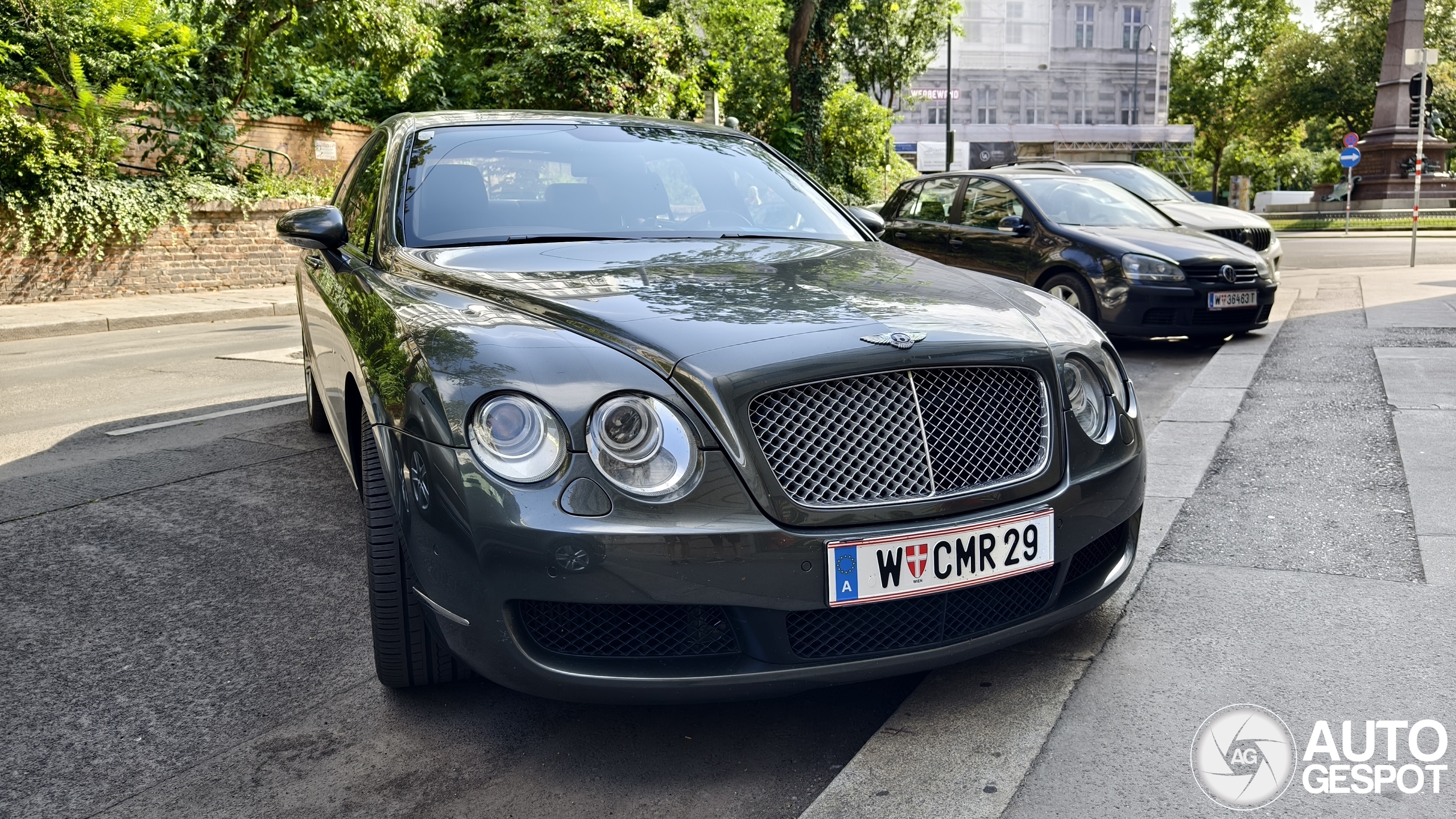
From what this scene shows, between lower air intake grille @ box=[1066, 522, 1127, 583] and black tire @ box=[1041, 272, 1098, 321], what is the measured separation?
612 centimetres

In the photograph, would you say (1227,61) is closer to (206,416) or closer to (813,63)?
(813,63)

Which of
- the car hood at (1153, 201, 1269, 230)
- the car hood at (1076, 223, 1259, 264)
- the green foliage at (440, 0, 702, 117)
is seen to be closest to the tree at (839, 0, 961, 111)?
the green foliage at (440, 0, 702, 117)

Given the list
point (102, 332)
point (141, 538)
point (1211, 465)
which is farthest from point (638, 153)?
point (102, 332)

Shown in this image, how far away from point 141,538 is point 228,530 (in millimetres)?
300

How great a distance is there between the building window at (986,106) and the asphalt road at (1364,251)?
140 feet

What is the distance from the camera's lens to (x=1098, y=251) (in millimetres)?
8859

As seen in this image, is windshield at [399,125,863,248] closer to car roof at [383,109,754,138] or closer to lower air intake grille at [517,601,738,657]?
car roof at [383,109,754,138]

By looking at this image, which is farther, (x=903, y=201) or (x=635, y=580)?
(x=903, y=201)

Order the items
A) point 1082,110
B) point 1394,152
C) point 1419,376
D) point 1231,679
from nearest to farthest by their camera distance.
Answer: point 1231,679 < point 1419,376 < point 1394,152 < point 1082,110

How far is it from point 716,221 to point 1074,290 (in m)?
5.91

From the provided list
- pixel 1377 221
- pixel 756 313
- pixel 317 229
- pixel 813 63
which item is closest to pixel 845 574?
pixel 756 313

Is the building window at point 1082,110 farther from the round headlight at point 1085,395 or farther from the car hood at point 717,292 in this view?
the round headlight at point 1085,395

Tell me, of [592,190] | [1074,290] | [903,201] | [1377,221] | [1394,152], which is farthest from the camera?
[1394,152]

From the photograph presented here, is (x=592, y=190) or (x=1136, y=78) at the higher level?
(x=1136, y=78)
